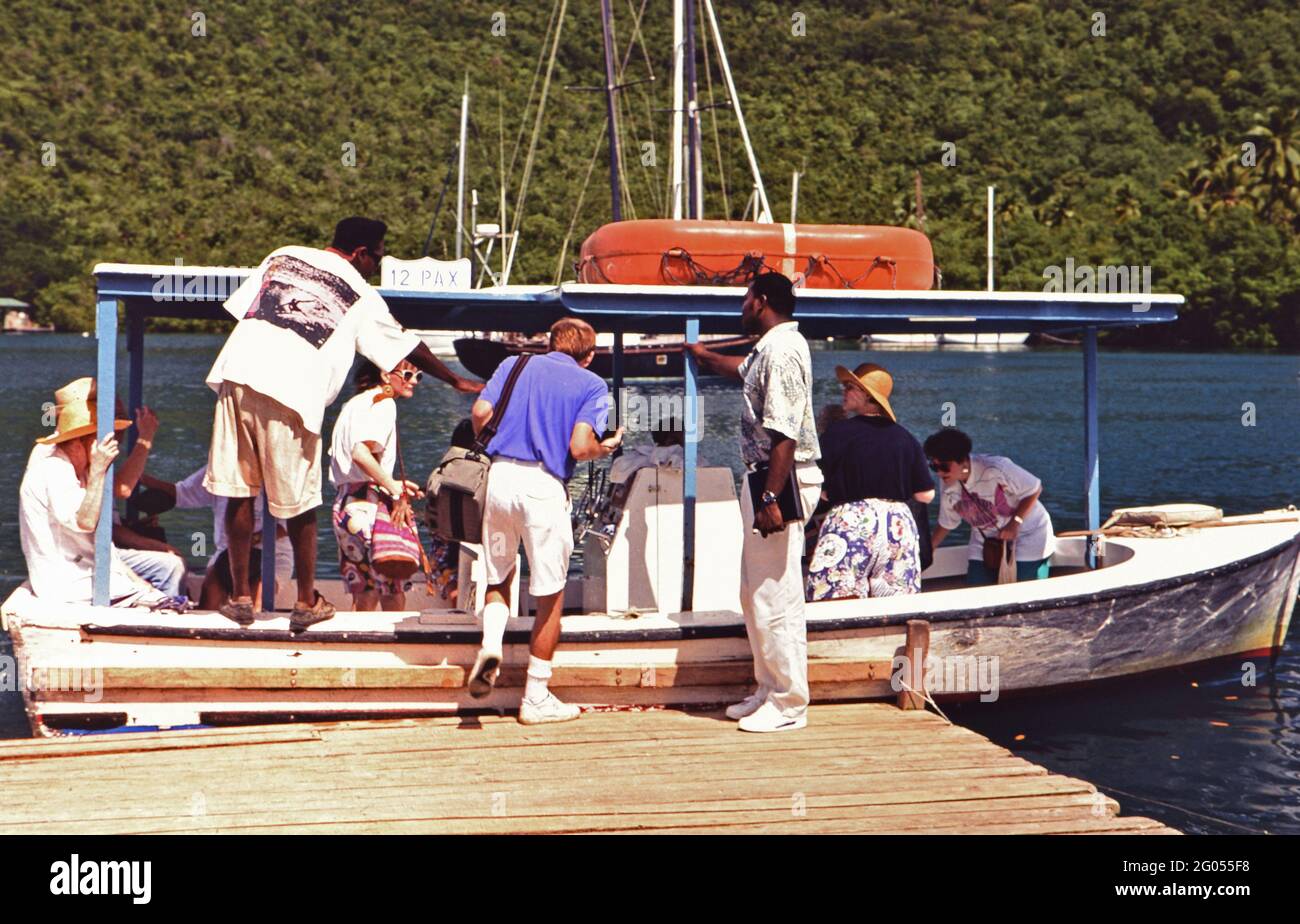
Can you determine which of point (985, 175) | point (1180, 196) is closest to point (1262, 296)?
point (1180, 196)

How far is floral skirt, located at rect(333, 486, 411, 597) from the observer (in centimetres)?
704

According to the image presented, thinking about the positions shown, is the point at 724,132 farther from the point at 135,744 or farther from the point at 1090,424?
the point at 135,744

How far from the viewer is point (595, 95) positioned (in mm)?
92438

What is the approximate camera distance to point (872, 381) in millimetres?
7141

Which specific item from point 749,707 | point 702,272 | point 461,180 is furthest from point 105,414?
point 461,180

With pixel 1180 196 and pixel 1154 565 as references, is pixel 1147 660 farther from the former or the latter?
pixel 1180 196

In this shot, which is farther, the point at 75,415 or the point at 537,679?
the point at 75,415

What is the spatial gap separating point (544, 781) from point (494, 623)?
31.9 inches

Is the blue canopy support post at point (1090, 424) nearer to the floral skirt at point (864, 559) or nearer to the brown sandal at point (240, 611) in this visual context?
the floral skirt at point (864, 559)

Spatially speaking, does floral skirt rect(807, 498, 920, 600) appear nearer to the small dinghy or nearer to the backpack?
the small dinghy

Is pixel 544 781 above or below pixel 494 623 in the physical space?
below

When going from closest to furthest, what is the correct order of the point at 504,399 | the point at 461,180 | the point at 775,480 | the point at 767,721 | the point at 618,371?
the point at 775,480 → the point at 504,399 → the point at 767,721 → the point at 618,371 → the point at 461,180

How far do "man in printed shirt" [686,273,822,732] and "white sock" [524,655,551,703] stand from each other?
0.86 metres

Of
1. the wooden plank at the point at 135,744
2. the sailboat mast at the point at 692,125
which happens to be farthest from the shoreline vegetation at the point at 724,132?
the wooden plank at the point at 135,744
